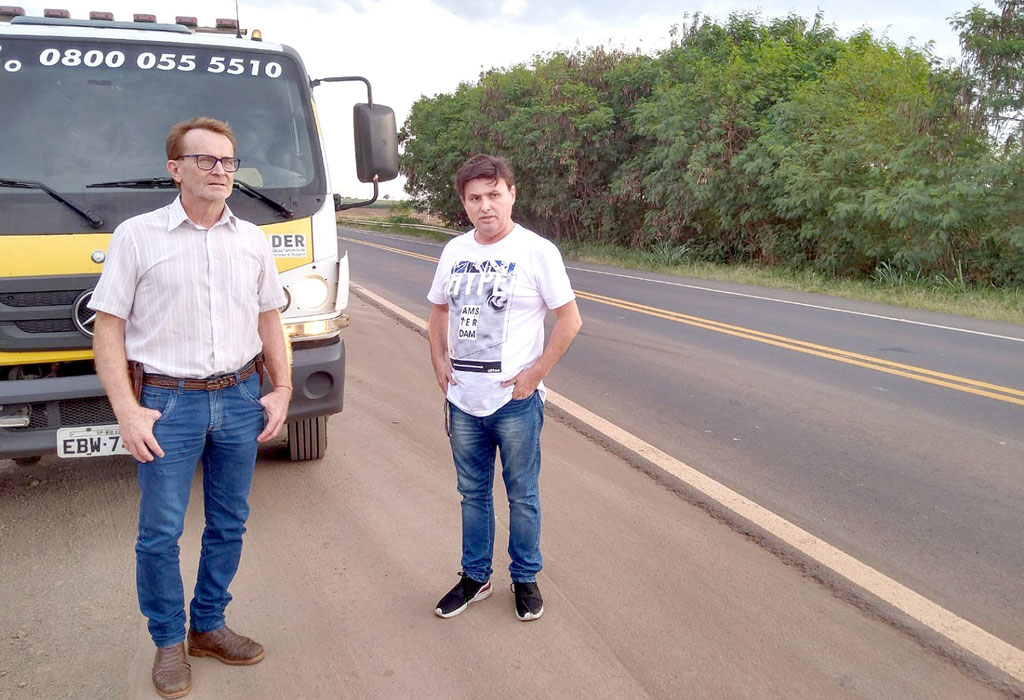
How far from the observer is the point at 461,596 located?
3619 mm

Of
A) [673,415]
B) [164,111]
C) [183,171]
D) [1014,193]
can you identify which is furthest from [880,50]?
[183,171]

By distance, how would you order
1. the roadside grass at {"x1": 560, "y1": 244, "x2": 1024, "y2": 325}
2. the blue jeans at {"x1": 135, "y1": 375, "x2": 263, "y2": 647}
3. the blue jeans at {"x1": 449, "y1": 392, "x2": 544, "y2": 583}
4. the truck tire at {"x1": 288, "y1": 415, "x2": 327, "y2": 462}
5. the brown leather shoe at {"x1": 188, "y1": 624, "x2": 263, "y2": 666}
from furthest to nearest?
the roadside grass at {"x1": 560, "y1": 244, "x2": 1024, "y2": 325}
the truck tire at {"x1": 288, "y1": 415, "x2": 327, "y2": 462}
the blue jeans at {"x1": 449, "y1": 392, "x2": 544, "y2": 583}
the brown leather shoe at {"x1": 188, "y1": 624, "x2": 263, "y2": 666}
the blue jeans at {"x1": 135, "y1": 375, "x2": 263, "y2": 647}

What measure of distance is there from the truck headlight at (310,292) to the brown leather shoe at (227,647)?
189 centimetres

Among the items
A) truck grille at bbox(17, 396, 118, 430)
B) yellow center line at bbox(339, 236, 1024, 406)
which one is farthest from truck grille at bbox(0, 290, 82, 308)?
yellow center line at bbox(339, 236, 1024, 406)

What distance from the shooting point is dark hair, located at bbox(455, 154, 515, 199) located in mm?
3343

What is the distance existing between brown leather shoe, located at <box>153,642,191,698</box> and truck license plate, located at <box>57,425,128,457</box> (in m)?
1.33

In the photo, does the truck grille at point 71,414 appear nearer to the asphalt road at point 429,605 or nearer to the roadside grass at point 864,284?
the asphalt road at point 429,605

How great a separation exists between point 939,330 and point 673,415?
22.4 feet

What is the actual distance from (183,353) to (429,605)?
1474 millimetres

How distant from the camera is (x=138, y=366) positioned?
2.94 meters

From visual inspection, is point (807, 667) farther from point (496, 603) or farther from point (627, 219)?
point (627, 219)

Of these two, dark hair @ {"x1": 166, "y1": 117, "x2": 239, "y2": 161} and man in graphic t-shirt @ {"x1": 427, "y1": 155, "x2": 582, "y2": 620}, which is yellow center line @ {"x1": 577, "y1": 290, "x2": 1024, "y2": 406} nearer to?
man in graphic t-shirt @ {"x1": 427, "y1": 155, "x2": 582, "y2": 620}

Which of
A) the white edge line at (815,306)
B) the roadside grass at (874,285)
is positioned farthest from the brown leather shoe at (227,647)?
the roadside grass at (874,285)

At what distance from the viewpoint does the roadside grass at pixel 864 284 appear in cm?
1503
